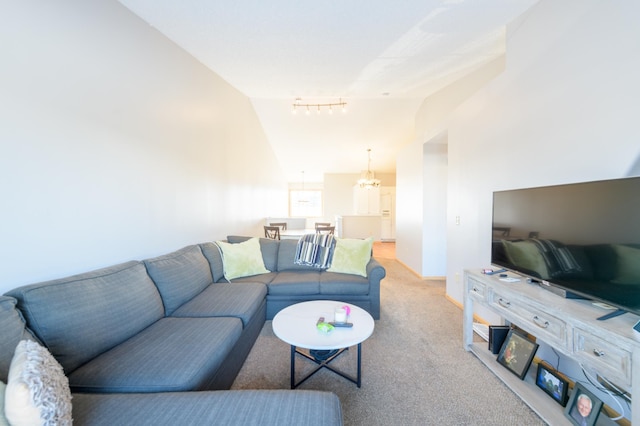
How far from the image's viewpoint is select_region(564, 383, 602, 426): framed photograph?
1.25 meters

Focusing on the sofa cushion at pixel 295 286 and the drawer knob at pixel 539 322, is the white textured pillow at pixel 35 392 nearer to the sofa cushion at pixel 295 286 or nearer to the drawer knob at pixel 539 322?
the sofa cushion at pixel 295 286

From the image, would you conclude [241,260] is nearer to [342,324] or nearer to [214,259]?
[214,259]

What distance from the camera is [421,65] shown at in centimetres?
293

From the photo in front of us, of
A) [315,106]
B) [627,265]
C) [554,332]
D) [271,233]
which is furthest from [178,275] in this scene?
[315,106]

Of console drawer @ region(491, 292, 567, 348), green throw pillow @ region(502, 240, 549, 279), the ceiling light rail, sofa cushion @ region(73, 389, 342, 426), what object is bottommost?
sofa cushion @ region(73, 389, 342, 426)

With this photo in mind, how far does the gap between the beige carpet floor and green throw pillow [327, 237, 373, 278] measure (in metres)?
0.63

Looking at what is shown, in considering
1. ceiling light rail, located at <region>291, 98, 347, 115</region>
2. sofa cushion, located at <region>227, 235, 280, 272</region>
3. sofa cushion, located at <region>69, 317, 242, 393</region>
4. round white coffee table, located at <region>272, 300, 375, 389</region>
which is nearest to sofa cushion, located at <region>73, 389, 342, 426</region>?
sofa cushion, located at <region>69, 317, 242, 393</region>

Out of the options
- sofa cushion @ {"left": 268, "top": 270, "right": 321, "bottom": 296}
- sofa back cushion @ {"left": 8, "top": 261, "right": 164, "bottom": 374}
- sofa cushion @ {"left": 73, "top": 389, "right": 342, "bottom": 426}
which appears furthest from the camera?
sofa cushion @ {"left": 268, "top": 270, "right": 321, "bottom": 296}

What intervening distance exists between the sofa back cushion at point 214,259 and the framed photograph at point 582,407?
9.47 feet

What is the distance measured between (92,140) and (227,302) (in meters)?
1.53

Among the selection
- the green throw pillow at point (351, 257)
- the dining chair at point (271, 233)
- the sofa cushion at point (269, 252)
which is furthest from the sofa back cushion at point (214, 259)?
the dining chair at point (271, 233)

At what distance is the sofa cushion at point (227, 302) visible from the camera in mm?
1864

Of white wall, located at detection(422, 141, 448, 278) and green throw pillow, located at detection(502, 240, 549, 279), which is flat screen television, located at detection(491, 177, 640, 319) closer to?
green throw pillow, located at detection(502, 240, 549, 279)

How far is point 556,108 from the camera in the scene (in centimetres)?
171
